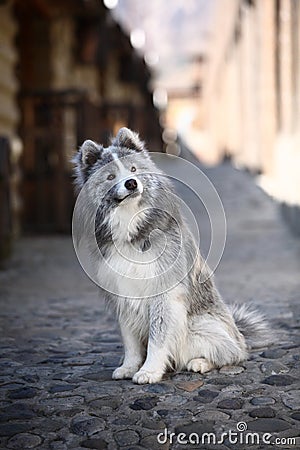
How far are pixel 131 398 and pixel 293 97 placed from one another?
909 centimetres

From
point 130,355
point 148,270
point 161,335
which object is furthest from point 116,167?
point 130,355

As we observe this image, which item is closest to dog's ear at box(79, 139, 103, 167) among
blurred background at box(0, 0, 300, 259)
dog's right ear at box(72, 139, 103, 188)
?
dog's right ear at box(72, 139, 103, 188)

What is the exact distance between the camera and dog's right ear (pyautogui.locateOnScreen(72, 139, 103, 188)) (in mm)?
3865

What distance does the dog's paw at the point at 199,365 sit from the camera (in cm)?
387

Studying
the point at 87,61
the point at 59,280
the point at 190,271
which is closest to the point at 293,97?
the point at 87,61

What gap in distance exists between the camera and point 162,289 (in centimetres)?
376

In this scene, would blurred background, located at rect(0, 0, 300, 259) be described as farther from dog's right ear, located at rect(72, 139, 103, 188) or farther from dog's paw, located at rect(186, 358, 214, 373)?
dog's paw, located at rect(186, 358, 214, 373)

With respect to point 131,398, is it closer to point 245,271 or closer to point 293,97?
point 245,271

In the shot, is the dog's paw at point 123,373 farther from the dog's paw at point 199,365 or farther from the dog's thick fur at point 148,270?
the dog's paw at point 199,365

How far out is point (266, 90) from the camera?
1478cm
